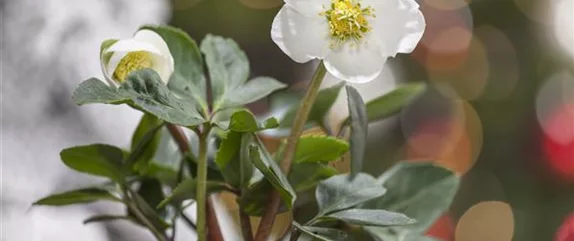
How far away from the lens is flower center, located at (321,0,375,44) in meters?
0.39

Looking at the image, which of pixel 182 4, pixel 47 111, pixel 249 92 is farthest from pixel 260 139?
pixel 182 4

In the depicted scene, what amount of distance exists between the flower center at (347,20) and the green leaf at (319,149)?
0.06 metres

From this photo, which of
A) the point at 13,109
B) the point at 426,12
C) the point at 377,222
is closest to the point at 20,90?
the point at 13,109

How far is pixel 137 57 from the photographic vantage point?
0.41 meters

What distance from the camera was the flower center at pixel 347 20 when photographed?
39cm

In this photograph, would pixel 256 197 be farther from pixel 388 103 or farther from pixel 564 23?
pixel 564 23

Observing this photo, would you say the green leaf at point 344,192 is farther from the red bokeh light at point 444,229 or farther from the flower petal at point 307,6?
the red bokeh light at point 444,229

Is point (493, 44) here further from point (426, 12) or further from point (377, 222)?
point (377, 222)

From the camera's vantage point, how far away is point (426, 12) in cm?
141

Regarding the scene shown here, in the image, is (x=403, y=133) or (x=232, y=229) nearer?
(x=232, y=229)

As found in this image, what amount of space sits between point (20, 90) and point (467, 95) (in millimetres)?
942

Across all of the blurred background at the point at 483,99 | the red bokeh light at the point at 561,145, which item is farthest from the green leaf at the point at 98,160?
the red bokeh light at the point at 561,145

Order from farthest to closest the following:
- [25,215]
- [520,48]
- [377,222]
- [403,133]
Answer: [403,133] → [520,48] → [25,215] → [377,222]

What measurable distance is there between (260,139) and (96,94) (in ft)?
0.42
